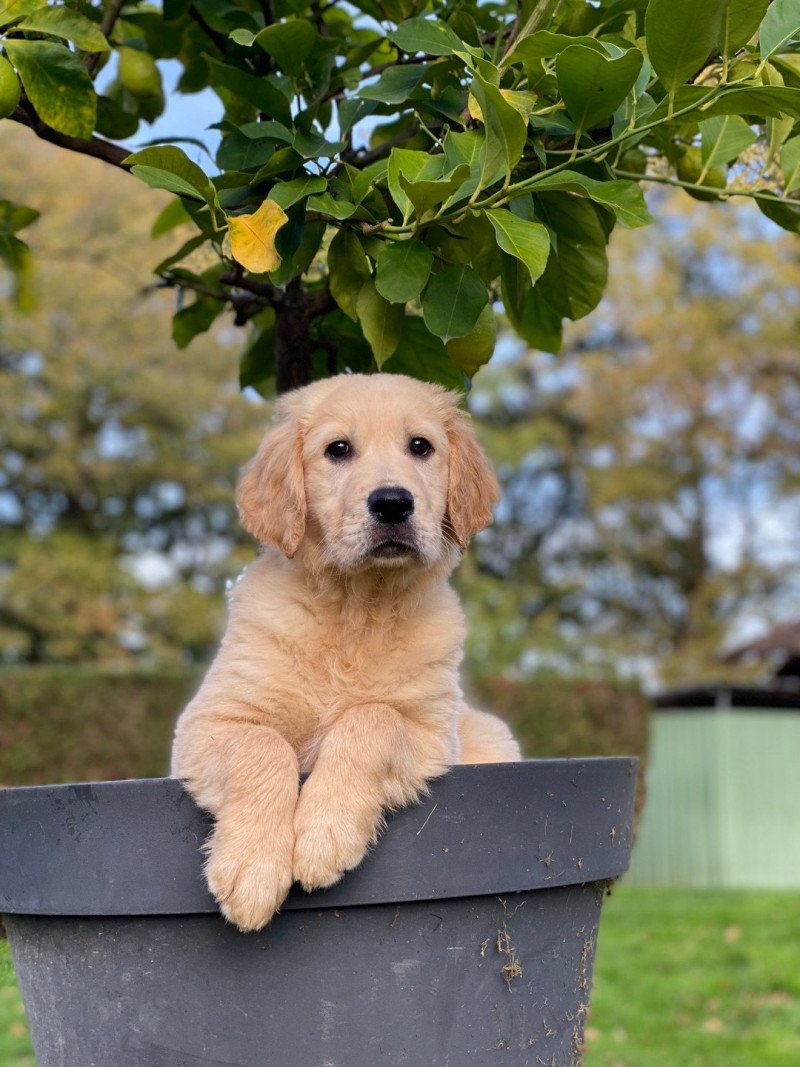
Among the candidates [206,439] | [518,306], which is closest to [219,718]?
[518,306]

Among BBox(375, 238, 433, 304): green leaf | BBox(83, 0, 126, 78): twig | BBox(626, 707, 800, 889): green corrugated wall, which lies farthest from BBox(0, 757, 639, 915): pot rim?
BBox(626, 707, 800, 889): green corrugated wall

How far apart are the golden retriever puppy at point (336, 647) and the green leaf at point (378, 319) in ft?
0.71

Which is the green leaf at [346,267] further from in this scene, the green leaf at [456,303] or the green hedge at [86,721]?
the green hedge at [86,721]

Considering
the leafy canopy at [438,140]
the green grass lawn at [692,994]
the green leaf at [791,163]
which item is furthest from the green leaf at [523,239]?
the green grass lawn at [692,994]

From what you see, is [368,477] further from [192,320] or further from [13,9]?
[13,9]

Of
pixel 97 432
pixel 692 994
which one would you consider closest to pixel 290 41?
pixel 692 994

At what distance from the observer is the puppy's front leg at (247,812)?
1820 mm

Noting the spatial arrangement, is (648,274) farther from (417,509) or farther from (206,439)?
(417,509)

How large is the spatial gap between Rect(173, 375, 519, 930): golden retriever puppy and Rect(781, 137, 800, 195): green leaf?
A: 2.91 feet

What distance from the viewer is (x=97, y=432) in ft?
73.7

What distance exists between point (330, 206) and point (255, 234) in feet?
0.50

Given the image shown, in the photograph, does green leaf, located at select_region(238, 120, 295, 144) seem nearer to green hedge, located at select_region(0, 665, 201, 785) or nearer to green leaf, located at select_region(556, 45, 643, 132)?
green leaf, located at select_region(556, 45, 643, 132)

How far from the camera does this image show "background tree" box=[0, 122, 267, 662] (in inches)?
805

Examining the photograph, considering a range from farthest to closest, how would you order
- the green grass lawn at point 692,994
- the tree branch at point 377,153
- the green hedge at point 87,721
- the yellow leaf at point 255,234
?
the green hedge at point 87,721, the green grass lawn at point 692,994, the tree branch at point 377,153, the yellow leaf at point 255,234
